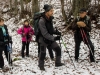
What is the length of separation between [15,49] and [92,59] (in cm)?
593

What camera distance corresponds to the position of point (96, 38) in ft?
39.3

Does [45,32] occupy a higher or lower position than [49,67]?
higher

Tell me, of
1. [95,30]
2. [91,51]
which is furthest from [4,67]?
[95,30]

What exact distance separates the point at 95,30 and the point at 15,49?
5.44 metres

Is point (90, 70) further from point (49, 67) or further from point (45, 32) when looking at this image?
point (45, 32)

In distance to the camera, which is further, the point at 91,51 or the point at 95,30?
the point at 95,30

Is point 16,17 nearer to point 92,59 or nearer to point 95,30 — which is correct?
point 95,30

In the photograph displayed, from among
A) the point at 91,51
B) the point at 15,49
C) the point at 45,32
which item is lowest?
the point at 15,49

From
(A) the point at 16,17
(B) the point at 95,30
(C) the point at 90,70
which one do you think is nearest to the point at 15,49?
(B) the point at 95,30

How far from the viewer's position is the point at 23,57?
32.0 feet

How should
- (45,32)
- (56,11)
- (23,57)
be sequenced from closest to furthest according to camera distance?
(45,32)
(23,57)
(56,11)

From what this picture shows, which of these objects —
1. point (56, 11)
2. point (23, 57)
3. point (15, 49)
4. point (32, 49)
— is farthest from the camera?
point (56, 11)

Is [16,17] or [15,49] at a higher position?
[16,17]

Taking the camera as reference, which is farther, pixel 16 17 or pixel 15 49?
pixel 16 17
